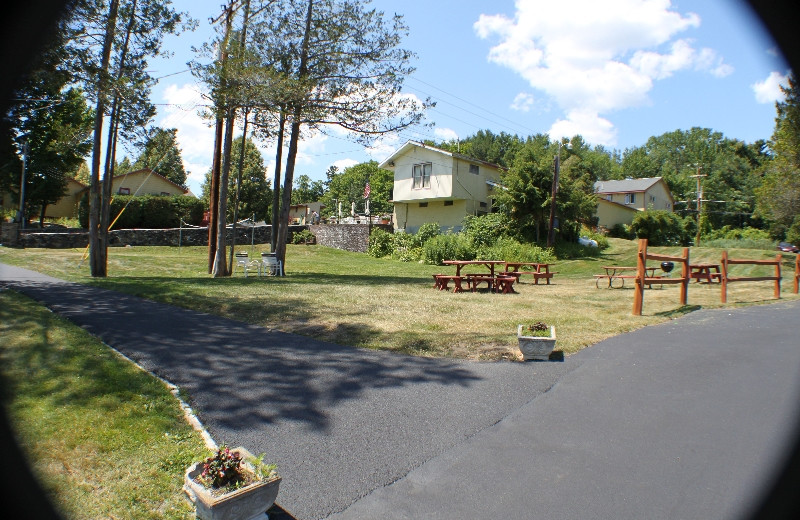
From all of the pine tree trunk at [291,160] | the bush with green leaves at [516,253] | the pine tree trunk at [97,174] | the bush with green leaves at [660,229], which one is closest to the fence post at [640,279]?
the pine tree trunk at [291,160]

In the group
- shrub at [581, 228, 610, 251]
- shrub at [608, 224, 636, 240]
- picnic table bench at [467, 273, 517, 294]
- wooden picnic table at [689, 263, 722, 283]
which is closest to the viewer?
picnic table bench at [467, 273, 517, 294]

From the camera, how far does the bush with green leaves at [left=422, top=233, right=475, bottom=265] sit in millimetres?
27528

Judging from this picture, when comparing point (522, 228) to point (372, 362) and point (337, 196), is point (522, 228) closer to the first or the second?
point (372, 362)

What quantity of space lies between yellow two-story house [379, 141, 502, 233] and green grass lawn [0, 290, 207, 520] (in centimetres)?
2970

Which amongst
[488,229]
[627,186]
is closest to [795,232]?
[488,229]

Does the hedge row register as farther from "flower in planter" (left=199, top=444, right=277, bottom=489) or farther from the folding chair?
"flower in planter" (left=199, top=444, right=277, bottom=489)

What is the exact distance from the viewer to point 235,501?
303 centimetres

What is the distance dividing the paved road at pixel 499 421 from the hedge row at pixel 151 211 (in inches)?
1228

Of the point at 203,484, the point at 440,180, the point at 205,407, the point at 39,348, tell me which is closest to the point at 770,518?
the point at 203,484

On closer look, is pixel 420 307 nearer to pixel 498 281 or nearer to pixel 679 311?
pixel 498 281

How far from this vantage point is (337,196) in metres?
96.1

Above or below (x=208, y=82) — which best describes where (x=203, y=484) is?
below

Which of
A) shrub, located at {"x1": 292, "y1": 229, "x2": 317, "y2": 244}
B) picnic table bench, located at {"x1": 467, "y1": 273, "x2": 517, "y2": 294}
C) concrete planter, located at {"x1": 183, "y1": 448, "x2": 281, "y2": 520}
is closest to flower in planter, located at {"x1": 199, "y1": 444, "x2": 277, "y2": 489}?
concrete planter, located at {"x1": 183, "y1": 448, "x2": 281, "y2": 520}

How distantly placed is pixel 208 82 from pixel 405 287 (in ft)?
28.3
